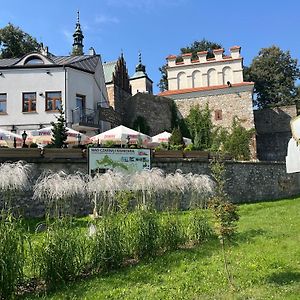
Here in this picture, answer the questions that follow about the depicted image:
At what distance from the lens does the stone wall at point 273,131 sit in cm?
3491

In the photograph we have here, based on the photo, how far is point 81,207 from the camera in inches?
582

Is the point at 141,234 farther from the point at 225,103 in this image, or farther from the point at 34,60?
the point at 225,103

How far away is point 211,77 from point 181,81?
9.35ft

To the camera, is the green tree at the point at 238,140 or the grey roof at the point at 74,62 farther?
the green tree at the point at 238,140

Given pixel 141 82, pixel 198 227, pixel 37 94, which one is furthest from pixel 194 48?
pixel 198 227

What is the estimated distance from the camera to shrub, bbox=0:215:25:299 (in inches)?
225

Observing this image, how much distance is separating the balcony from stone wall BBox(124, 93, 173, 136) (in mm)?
4617

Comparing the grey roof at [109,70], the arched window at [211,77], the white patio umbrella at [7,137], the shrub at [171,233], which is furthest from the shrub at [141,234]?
the arched window at [211,77]

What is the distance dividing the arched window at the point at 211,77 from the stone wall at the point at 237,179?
1579 cm

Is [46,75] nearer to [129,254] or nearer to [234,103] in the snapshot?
[234,103]

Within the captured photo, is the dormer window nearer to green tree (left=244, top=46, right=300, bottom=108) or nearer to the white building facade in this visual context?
the white building facade

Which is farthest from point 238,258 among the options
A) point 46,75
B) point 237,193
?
point 46,75

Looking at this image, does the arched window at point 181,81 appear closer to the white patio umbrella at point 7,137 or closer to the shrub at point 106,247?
the white patio umbrella at point 7,137

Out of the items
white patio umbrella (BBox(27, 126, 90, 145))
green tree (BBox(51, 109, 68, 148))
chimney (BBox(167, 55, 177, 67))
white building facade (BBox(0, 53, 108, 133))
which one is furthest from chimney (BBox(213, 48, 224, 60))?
green tree (BBox(51, 109, 68, 148))
